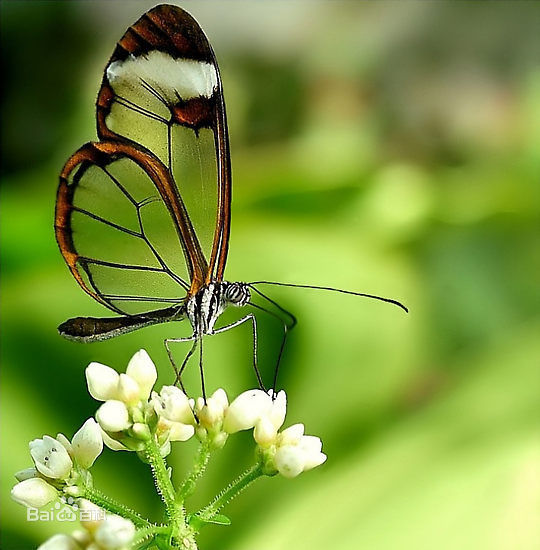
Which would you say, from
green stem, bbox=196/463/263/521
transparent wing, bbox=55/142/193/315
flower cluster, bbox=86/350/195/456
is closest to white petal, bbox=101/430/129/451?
flower cluster, bbox=86/350/195/456

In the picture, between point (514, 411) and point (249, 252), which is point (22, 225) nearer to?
point (249, 252)

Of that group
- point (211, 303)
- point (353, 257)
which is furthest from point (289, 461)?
point (353, 257)

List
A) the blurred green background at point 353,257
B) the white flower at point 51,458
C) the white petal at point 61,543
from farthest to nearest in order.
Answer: the blurred green background at point 353,257 < the white flower at point 51,458 < the white petal at point 61,543

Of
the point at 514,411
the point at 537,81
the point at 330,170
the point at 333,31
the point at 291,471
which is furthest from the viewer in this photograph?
the point at 333,31

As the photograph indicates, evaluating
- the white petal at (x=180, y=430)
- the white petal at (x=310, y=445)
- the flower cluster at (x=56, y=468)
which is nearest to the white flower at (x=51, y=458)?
the flower cluster at (x=56, y=468)

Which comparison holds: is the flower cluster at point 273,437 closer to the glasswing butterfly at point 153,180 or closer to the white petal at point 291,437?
the white petal at point 291,437

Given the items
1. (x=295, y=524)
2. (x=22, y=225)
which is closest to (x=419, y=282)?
(x=295, y=524)

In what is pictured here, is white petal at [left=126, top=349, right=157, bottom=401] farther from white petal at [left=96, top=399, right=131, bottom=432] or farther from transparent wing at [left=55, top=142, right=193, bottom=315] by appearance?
transparent wing at [left=55, top=142, right=193, bottom=315]
